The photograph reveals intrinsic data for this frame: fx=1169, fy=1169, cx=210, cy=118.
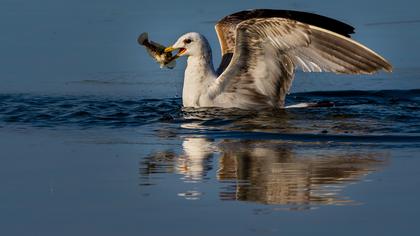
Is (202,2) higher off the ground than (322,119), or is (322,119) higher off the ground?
(202,2)

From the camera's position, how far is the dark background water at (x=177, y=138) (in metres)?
7.16

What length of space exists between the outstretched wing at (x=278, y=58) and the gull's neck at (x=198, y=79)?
118 mm

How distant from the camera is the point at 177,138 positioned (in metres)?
10.4

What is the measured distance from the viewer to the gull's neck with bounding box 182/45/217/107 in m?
12.7

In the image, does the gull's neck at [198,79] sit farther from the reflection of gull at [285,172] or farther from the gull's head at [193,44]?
the reflection of gull at [285,172]

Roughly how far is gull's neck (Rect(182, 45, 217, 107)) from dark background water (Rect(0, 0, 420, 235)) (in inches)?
9.6

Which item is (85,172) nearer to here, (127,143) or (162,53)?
(127,143)

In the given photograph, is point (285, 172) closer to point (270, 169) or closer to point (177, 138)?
point (270, 169)

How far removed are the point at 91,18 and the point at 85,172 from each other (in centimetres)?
755

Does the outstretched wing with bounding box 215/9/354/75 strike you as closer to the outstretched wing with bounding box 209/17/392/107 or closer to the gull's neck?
the outstretched wing with bounding box 209/17/392/107

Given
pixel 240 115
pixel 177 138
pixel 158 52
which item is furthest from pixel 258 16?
pixel 177 138

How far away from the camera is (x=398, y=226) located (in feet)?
22.4

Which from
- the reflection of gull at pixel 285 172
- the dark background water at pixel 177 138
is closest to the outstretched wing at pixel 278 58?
the dark background water at pixel 177 138


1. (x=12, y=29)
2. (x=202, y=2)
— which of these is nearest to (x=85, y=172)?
(x=12, y=29)
